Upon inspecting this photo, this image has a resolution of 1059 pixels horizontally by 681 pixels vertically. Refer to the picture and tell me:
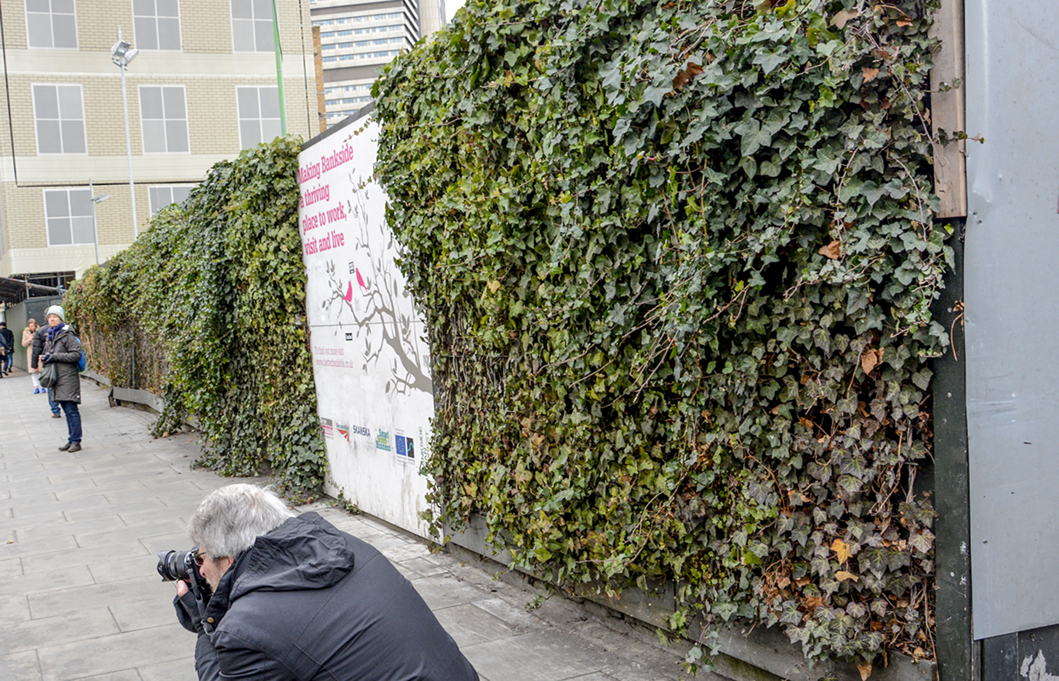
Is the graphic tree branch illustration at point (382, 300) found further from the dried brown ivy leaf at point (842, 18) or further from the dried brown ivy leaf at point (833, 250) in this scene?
the dried brown ivy leaf at point (842, 18)

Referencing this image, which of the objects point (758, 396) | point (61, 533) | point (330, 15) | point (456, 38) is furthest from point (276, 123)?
point (330, 15)

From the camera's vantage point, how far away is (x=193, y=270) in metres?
9.88

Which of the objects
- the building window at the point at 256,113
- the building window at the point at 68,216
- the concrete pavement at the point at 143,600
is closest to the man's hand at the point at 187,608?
the concrete pavement at the point at 143,600

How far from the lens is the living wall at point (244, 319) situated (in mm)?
8102

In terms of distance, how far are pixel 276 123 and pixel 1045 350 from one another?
3589 cm

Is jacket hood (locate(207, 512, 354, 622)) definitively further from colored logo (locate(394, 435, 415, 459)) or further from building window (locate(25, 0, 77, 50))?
building window (locate(25, 0, 77, 50))

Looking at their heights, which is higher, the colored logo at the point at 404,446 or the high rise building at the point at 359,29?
the high rise building at the point at 359,29

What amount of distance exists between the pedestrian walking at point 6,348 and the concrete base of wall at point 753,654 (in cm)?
3550

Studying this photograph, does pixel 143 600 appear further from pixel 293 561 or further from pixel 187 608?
pixel 293 561

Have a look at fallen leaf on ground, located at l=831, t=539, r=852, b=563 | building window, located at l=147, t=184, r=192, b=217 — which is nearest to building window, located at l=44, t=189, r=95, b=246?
building window, located at l=147, t=184, r=192, b=217

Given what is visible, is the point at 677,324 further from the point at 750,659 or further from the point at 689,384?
the point at 750,659

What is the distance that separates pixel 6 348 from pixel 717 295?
126 ft

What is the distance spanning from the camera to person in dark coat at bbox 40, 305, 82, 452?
12047mm

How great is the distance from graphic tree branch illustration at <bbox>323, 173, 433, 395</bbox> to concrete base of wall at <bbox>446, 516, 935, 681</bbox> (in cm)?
199
